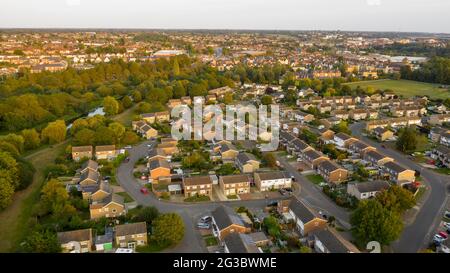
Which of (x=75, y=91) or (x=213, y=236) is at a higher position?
(x=75, y=91)

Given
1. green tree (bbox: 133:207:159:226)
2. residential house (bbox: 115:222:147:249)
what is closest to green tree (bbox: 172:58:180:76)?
green tree (bbox: 133:207:159:226)

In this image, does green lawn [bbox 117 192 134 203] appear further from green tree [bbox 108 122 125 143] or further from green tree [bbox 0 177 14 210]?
green tree [bbox 108 122 125 143]

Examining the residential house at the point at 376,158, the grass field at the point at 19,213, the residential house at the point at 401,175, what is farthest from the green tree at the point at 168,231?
the residential house at the point at 376,158

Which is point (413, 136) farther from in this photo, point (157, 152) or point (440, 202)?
point (157, 152)

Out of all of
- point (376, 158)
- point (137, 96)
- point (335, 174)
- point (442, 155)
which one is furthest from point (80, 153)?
point (442, 155)

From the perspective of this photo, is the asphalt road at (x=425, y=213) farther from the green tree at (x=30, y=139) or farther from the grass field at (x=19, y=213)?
the green tree at (x=30, y=139)
